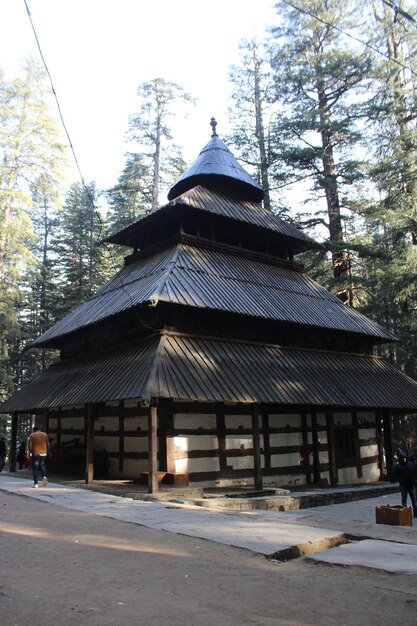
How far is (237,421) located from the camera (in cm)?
1546

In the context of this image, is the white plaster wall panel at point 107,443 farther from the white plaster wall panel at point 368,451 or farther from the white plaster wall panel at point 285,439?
the white plaster wall panel at point 368,451

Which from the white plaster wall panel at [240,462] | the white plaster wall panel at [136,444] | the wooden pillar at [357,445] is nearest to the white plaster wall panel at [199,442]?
the white plaster wall panel at [240,462]

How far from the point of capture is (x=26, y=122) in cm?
2714

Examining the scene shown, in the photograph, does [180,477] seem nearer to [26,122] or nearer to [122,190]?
[26,122]

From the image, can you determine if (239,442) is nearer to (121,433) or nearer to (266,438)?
(266,438)

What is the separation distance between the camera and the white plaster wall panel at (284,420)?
16500 millimetres

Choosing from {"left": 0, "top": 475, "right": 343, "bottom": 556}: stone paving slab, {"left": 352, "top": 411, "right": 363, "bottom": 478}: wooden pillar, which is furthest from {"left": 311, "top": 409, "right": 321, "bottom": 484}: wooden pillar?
{"left": 0, "top": 475, "right": 343, "bottom": 556}: stone paving slab

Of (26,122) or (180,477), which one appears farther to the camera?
(26,122)

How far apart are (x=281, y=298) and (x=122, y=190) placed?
2643 cm

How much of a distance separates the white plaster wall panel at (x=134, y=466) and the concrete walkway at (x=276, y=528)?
252 centimetres

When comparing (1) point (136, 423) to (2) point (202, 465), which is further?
(1) point (136, 423)

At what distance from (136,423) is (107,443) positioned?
6.12 feet

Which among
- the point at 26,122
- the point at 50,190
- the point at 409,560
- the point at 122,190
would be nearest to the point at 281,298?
the point at 409,560

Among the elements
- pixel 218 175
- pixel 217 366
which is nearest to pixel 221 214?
pixel 218 175
